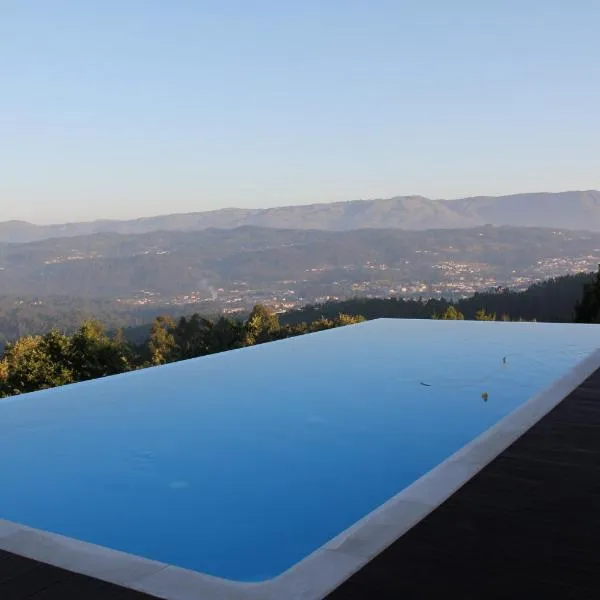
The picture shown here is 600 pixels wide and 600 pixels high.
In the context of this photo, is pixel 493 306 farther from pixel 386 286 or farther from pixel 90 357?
pixel 386 286

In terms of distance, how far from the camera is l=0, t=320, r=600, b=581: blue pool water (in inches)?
139

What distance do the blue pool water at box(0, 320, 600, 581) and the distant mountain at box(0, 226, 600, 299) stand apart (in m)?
90.9

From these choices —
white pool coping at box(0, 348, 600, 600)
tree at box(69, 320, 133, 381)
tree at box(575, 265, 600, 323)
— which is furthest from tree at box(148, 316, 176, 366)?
white pool coping at box(0, 348, 600, 600)

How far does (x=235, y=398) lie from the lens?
6660 millimetres

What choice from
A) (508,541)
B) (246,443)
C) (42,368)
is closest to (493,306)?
(42,368)

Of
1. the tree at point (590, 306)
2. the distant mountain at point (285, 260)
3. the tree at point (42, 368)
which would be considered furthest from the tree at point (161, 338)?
the distant mountain at point (285, 260)

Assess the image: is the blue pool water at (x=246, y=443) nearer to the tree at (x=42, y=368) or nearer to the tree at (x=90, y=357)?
the tree at (x=42, y=368)

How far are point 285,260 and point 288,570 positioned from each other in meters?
135

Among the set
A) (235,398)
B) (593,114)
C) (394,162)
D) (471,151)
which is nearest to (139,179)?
(394,162)

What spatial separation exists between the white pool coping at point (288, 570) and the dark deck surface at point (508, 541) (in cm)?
6

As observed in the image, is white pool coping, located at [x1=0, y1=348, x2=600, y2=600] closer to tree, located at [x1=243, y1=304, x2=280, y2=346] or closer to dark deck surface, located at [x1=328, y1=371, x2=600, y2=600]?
dark deck surface, located at [x1=328, y1=371, x2=600, y2=600]

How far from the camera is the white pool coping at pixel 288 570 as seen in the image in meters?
2.28

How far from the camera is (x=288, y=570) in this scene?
8.09 ft

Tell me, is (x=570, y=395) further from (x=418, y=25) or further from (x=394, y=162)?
(x=394, y=162)
